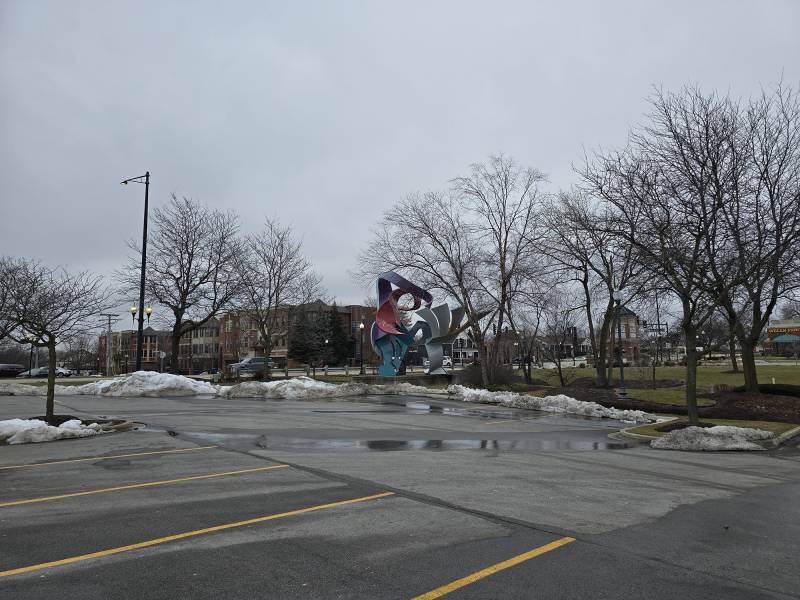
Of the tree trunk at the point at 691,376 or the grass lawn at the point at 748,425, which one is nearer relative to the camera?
the grass lawn at the point at 748,425

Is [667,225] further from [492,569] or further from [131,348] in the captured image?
[131,348]

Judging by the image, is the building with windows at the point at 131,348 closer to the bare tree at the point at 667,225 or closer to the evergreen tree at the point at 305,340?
the evergreen tree at the point at 305,340

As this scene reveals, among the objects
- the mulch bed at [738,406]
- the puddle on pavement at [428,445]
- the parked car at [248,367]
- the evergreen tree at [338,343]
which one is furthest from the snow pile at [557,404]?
the evergreen tree at [338,343]

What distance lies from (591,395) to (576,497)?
19.3 metres

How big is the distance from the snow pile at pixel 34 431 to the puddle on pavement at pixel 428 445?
427cm

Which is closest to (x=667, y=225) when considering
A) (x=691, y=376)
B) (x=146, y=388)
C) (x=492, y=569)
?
(x=691, y=376)

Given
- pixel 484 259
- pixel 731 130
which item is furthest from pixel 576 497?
pixel 484 259

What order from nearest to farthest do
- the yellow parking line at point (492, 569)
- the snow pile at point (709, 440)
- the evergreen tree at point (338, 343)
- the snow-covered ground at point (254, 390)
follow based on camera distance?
the yellow parking line at point (492, 569)
the snow pile at point (709, 440)
the snow-covered ground at point (254, 390)
the evergreen tree at point (338, 343)

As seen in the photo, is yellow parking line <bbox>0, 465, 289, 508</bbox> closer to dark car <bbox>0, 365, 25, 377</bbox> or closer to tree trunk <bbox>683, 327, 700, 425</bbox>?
tree trunk <bbox>683, 327, 700, 425</bbox>

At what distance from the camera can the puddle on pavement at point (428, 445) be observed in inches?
461

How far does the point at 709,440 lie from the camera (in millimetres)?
13266

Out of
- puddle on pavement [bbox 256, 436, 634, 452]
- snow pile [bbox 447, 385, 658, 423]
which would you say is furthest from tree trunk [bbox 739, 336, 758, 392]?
puddle on pavement [bbox 256, 436, 634, 452]

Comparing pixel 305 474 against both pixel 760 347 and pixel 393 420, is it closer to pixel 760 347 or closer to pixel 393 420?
pixel 393 420

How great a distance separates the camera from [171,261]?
113ft
